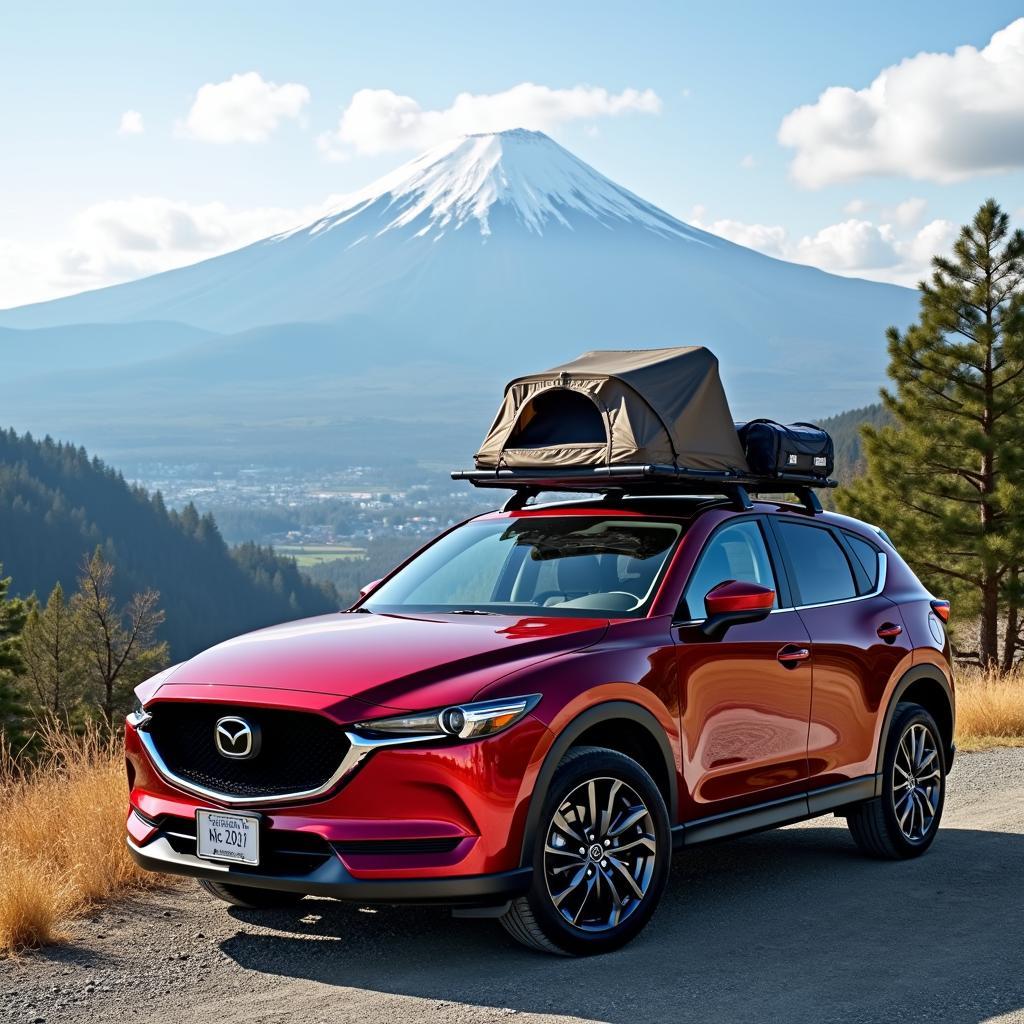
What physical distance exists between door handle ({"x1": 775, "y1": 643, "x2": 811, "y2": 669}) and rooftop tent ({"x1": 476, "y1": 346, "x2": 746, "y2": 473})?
2.91ft

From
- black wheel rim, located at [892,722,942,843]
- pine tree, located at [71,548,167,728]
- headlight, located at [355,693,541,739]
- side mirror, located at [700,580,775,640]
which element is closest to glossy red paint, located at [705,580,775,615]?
side mirror, located at [700,580,775,640]

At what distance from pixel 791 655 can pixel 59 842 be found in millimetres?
3520

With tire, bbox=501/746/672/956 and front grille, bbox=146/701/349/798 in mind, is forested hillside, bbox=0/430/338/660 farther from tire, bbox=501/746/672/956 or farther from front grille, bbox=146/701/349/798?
tire, bbox=501/746/672/956

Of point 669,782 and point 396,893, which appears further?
point 669,782

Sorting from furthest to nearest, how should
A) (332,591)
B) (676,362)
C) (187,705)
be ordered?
(332,591)
(676,362)
(187,705)

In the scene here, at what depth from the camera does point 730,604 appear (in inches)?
249

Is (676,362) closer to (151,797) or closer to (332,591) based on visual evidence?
(151,797)

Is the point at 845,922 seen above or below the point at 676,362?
below

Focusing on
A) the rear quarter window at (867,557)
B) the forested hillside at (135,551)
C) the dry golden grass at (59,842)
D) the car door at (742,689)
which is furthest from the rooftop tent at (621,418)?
the forested hillside at (135,551)

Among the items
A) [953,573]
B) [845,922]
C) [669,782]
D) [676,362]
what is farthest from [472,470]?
[953,573]

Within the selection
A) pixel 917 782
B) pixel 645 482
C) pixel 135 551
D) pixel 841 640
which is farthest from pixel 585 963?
pixel 135 551

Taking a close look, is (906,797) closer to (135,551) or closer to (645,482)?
(645,482)

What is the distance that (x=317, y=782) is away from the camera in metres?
5.38

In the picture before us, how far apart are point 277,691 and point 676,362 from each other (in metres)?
2.63
